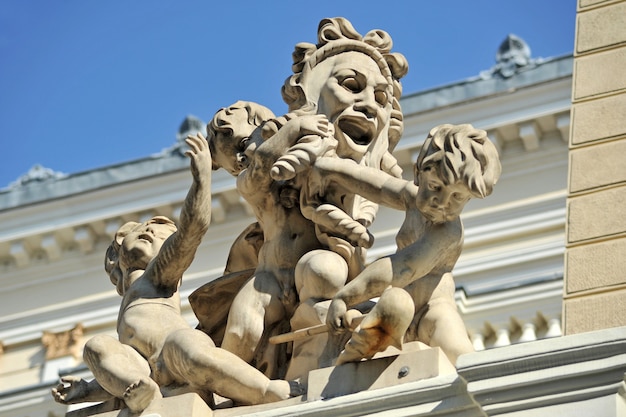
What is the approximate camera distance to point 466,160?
8883 millimetres

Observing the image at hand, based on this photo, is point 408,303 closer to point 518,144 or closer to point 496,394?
point 496,394

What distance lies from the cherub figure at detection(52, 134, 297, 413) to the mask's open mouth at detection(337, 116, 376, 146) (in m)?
0.70

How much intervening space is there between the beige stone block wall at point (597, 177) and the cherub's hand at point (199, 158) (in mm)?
1957

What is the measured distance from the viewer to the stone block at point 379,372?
8.60 meters

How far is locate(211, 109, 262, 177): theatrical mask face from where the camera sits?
1015 cm

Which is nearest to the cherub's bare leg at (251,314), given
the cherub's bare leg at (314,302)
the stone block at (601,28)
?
the cherub's bare leg at (314,302)

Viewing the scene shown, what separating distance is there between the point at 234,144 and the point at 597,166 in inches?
77.9

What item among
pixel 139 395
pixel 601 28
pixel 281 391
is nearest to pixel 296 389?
pixel 281 391

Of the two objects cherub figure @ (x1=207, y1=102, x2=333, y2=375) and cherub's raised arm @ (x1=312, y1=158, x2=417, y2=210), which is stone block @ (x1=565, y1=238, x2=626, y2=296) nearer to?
cherub's raised arm @ (x1=312, y1=158, x2=417, y2=210)

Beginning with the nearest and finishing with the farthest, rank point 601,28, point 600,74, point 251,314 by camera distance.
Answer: point 251,314 < point 600,74 < point 601,28

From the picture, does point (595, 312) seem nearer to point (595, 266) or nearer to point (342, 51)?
point (595, 266)

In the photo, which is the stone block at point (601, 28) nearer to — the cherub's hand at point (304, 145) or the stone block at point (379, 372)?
the cherub's hand at point (304, 145)

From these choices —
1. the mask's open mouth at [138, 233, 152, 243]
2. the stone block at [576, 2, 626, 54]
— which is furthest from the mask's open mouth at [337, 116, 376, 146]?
the stone block at [576, 2, 626, 54]

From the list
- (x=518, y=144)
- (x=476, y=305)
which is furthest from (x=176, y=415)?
(x=518, y=144)
